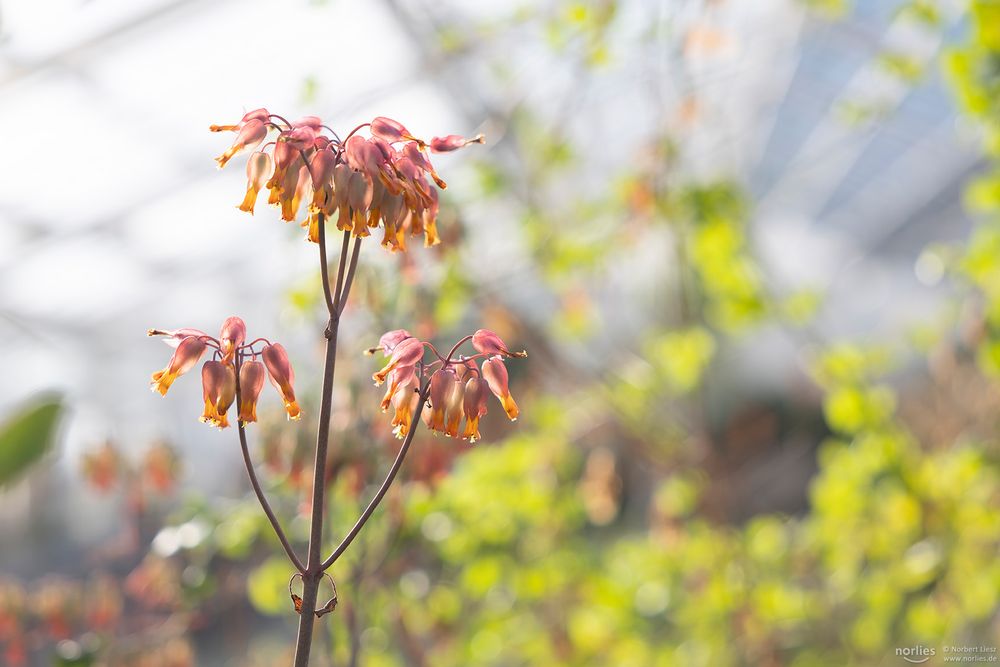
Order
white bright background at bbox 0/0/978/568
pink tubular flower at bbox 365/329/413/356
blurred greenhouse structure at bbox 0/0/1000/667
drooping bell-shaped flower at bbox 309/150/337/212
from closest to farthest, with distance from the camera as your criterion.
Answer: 1. drooping bell-shaped flower at bbox 309/150/337/212
2. pink tubular flower at bbox 365/329/413/356
3. blurred greenhouse structure at bbox 0/0/1000/667
4. white bright background at bbox 0/0/978/568

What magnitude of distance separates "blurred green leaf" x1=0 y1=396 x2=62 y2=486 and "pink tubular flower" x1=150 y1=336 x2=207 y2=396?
87 cm

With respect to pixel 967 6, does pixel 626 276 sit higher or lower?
higher

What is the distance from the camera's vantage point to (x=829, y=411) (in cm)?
261

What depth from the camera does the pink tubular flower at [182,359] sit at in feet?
2.64

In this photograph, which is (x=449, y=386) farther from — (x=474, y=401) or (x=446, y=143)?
(x=446, y=143)

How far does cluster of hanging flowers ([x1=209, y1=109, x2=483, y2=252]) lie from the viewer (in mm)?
779

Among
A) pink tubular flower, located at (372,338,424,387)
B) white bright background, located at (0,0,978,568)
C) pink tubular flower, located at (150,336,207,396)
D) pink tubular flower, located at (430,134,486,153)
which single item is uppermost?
white bright background, located at (0,0,978,568)

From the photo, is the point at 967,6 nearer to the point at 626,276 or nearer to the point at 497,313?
the point at 497,313

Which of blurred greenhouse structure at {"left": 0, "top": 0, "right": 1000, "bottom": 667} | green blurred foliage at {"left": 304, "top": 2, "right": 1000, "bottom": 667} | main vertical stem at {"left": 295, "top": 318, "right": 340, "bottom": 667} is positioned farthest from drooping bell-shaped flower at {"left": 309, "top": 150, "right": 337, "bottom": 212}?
green blurred foliage at {"left": 304, "top": 2, "right": 1000, "bottom": 667}

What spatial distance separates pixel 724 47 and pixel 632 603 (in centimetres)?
187

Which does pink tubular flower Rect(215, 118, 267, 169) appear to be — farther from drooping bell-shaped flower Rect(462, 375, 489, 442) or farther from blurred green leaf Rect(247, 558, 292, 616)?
blurred green leaf Rect(247, 558, 292, 616)

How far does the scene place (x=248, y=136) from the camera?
2.62 feet

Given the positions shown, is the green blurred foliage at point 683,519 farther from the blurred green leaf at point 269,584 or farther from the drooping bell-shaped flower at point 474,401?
the drooping bell-shaped flower at point 474,401

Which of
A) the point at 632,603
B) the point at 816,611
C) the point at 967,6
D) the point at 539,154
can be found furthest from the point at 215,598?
the point at 967,6
